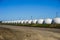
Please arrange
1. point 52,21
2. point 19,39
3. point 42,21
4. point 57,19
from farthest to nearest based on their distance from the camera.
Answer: point 42,21 → point 52,21 → point 57,19 → point 19,39

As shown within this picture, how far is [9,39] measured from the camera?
18719 millimetres

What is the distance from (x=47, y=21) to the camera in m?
72.8

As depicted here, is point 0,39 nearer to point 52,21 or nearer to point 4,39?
point 4,39

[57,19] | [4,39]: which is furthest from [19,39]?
[57,19]

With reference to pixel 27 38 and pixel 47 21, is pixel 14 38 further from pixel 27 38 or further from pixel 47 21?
pixel 47 21

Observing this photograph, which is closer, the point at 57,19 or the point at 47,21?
the point at 57,19

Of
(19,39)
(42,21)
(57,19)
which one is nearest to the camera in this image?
(19,39)

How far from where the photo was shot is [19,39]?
18.4 meters

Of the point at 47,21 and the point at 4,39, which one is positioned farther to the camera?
the point at 47,21

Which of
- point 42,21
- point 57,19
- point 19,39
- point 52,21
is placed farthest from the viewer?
point 42,21

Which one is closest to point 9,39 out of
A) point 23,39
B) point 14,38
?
point 14,38

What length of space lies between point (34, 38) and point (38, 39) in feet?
2.22

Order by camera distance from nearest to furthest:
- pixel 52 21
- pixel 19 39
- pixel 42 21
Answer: pixel 19 39
pixel 52 21
pixel 42 21

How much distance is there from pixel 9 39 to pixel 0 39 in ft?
4.69
